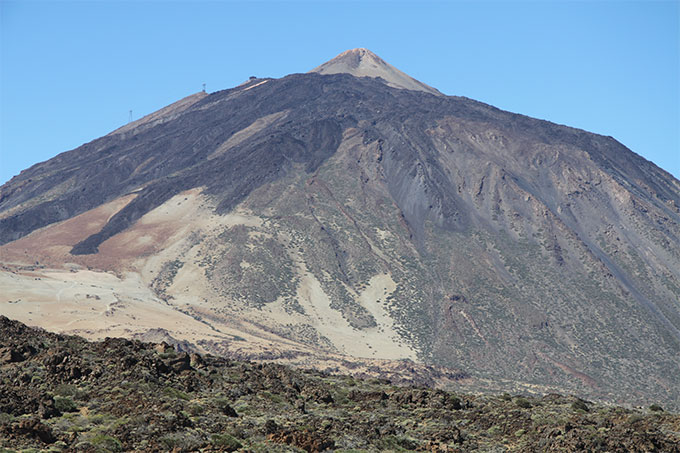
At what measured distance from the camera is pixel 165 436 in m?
24.3

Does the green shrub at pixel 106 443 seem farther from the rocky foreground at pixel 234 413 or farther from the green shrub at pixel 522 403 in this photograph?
the green shrub at pixel 522 403

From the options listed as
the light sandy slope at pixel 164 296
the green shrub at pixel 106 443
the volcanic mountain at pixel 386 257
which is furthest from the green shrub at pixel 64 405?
the light sandy slope at pixel 164 296

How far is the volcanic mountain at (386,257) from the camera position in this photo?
379 feet

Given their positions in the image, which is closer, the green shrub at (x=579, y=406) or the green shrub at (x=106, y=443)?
the green shrub at (x=106, y=443)

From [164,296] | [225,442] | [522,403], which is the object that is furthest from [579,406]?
[164,296]

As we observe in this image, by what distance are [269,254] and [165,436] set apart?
118578 millimetres

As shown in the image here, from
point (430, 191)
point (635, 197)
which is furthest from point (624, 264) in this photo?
point (430, 191)

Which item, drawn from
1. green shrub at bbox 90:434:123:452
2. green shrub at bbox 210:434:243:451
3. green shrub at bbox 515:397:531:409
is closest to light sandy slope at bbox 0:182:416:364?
green shrub at bbox 515:397:531:409

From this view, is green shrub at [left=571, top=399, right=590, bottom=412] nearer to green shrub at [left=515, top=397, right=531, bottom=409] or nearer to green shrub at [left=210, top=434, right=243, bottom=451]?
green shrub at [left=515, top=397, right=531, bottom=409]

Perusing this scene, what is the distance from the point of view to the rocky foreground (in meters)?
24.7

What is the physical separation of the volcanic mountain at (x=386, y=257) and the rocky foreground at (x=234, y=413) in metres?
66.8

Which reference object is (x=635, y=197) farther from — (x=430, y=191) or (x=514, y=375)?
(x=514, y=375)

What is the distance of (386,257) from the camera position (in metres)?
148

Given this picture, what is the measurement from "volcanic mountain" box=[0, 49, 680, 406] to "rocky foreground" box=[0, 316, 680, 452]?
219 feet
